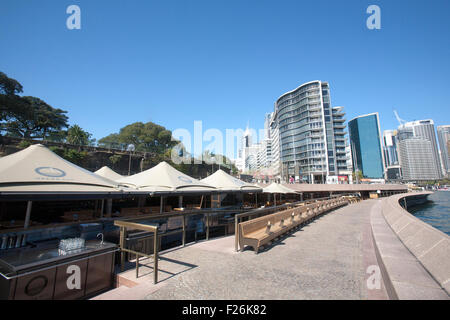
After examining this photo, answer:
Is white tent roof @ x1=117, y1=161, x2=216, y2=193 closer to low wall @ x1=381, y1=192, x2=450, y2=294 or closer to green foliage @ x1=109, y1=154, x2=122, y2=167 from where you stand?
low wall @ x1=381, y1=192, x2=450, y2=294

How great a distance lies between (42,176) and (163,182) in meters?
4.60

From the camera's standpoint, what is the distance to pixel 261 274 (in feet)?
15.4

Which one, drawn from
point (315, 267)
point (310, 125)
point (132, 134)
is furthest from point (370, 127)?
point (315, 267)

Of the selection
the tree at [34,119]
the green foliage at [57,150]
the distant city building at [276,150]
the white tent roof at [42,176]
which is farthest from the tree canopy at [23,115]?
the distant city building at [276,150]

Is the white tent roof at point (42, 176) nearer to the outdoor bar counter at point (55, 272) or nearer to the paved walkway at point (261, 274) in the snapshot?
the outdoor bar counter at point (55, 272)

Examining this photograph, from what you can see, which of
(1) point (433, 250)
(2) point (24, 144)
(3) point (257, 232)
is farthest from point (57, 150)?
(1) point (433, 250)

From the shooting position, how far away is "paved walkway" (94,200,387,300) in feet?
12.5

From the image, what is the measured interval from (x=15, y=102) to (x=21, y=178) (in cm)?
5461

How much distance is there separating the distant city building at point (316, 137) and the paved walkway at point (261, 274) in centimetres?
7419

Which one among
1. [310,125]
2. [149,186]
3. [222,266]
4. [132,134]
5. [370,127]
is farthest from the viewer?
[370,127]

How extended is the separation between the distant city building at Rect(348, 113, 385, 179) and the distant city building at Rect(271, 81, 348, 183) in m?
68.4

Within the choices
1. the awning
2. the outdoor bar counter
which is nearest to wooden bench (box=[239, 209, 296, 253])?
the outdoor bar counter

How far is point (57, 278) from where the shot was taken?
11.2 feet
